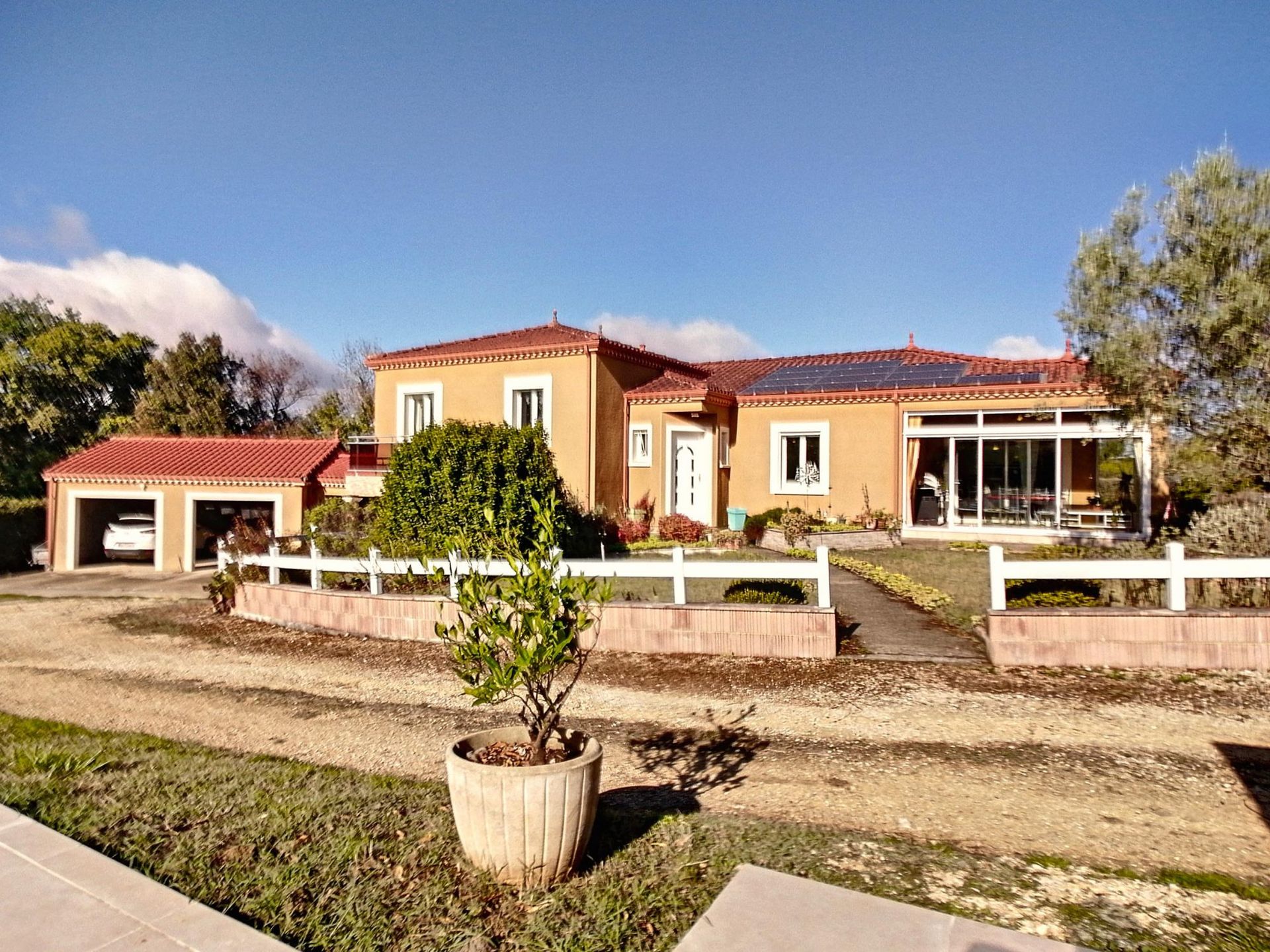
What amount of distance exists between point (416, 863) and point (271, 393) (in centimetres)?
4224

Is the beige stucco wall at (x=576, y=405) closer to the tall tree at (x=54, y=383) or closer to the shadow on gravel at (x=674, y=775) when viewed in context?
the shadow on gravel at (x=674, y=775)

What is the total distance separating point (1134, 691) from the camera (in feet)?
23.6

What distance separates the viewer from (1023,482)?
18.5 metres

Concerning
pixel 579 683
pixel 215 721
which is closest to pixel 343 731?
pixel 215 721

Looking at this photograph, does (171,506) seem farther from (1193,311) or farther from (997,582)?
(1193,311)

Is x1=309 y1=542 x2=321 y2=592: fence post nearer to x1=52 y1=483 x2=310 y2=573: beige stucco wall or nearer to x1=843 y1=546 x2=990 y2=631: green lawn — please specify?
x1=52 y1=483 x2=310 y2=573: beige stucco wall

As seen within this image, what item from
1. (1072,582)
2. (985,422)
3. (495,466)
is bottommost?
(1072,582)

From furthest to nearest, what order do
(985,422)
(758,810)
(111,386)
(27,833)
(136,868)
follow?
(111,386) → (985,422) → (758,810) → (27,833) → (136,868)

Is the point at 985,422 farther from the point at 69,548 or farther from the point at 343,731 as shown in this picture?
the point at 69,548

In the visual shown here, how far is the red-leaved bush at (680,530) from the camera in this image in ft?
60.4

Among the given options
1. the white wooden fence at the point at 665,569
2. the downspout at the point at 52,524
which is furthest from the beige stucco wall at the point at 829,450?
the downspout at the point at 52,524

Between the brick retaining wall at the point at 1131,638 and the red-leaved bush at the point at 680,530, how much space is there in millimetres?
10487

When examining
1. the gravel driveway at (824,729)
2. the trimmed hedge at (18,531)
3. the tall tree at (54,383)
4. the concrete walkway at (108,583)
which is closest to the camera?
the gravel driveway at (824,729)

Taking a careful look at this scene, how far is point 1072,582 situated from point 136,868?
946 cm
